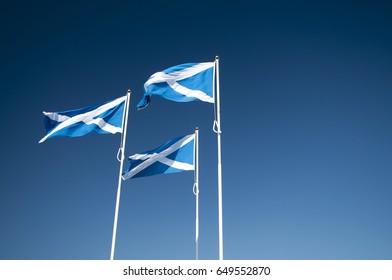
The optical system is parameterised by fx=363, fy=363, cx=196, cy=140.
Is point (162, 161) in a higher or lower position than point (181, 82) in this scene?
lower

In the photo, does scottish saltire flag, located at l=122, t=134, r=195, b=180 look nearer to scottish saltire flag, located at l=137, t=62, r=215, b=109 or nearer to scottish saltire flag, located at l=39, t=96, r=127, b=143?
scottish saltire flag, located at l=39, t=96, r=127, b=143

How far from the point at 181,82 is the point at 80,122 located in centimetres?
569

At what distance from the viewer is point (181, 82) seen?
16.9m

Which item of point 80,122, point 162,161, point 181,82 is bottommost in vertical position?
point 162,161

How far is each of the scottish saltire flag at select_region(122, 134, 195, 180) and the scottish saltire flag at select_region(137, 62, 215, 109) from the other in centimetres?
307

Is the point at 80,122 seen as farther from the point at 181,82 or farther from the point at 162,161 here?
the point at 181,82

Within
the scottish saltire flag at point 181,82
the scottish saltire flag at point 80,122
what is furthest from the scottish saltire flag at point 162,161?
the scottish saltire flag at point 181,82

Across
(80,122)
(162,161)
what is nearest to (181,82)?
(162,161)
